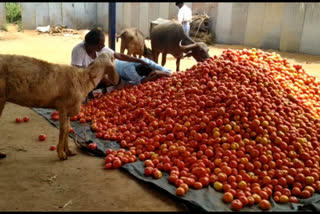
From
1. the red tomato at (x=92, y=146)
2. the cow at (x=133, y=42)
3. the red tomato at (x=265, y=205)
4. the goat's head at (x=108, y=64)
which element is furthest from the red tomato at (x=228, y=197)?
the cow at (x=133, y=42)

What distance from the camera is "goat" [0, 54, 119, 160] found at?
13.5 feet

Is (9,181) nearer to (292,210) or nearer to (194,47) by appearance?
(292,210)

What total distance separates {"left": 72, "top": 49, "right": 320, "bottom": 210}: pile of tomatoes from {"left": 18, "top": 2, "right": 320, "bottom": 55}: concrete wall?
874 cm

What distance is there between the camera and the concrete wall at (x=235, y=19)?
46.4 ft

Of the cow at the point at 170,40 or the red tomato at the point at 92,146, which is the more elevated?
the cow at the point at 170,40

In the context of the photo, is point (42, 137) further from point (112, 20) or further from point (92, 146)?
point (112, 20)

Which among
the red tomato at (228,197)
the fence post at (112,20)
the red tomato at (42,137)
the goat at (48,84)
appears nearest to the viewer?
the red tomato at (228,197)

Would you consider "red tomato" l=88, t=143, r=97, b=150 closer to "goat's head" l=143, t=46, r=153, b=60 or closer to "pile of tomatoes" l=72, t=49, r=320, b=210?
"pile of tomatoes" l=72, t=49, r=320, b=210

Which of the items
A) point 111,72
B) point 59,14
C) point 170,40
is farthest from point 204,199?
point 59,14

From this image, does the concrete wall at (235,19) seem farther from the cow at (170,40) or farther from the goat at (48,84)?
the goat at (48,84)

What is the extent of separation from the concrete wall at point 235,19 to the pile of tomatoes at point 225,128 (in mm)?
8737

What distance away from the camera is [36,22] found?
19484 millimetres

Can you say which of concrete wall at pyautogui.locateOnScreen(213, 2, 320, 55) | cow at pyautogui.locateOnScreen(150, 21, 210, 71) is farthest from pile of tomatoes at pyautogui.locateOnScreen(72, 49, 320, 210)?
concrete wall at pyautogui.locateOnScreen(213, 2, 320, 55)

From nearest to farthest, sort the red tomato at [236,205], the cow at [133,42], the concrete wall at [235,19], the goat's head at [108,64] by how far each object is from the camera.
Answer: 1. the red tomato at [236,205]
2. the goat's head at [108,64]
3. the cow at [133,42]
4. the concrete wall at [235,19]
